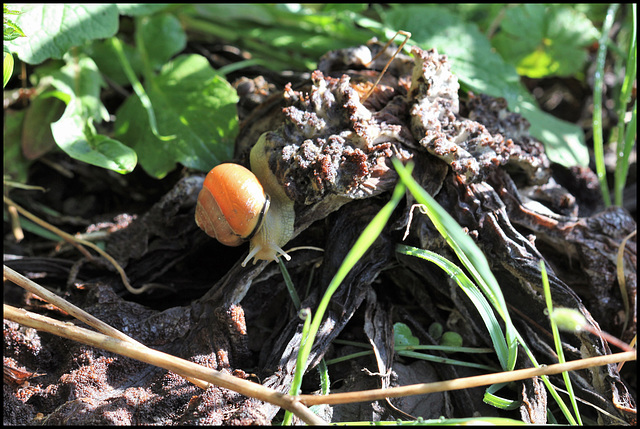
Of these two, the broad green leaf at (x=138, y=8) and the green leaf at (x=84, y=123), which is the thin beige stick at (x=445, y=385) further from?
A: the broad green leaf at (x=138, y=8)

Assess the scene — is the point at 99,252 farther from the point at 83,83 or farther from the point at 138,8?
the point at 138,8

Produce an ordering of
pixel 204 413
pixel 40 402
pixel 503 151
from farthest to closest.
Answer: pixel 503 151 → pixel 40 402 → pixel 204 413

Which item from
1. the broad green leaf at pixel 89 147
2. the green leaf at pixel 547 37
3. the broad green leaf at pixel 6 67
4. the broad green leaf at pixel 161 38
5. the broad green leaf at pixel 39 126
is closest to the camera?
the broad green leaf at pixel 6 67

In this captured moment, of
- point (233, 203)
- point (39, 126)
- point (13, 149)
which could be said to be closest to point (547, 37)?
point (233, 203)

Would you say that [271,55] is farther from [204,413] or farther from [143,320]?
[204,413]

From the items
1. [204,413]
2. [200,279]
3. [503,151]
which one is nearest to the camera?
[204,413]

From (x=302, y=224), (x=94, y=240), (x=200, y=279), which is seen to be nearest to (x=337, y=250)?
Result: (x=302, y=224)

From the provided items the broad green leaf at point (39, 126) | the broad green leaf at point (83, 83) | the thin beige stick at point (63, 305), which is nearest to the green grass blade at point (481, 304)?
the thin beige stick at point (63, 305)

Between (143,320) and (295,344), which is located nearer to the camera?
(295,344)
